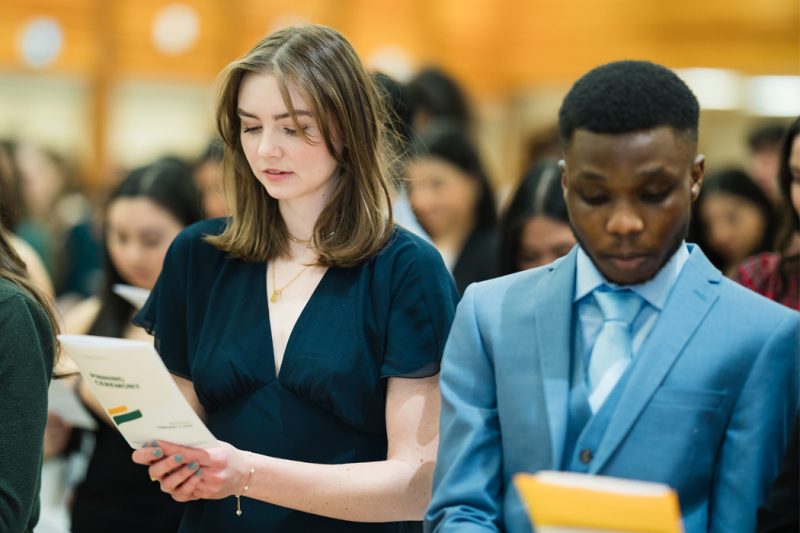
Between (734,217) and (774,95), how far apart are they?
598 cm

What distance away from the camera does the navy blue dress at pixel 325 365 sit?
2.32 meters

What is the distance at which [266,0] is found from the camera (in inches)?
469

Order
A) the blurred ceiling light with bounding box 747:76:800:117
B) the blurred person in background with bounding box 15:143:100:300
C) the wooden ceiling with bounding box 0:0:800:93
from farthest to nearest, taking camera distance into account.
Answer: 1. the wooden ceiling with bounding box 0:0:800:93
2. the blurred ceiling light with bounding box 747:76:800:117
3. the blurred person in background with bounding box 15:143:100:300

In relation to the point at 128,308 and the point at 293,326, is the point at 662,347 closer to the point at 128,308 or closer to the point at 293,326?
the point at 293,326

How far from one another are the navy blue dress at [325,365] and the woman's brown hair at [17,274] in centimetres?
32

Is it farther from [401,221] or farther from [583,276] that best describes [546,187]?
[583,276]

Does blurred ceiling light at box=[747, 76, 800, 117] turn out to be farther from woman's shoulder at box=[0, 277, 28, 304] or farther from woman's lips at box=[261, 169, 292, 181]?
woman's shoulder at box=[0, 277, 28, 304]

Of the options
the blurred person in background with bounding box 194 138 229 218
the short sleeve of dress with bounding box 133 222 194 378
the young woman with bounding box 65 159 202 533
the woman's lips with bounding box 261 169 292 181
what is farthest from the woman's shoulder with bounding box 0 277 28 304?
the blurred person in background with bounding box 194 138 229 218

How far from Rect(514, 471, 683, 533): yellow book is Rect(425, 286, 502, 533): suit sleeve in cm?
31

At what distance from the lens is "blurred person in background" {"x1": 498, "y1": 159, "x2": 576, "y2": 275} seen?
3.39 metres

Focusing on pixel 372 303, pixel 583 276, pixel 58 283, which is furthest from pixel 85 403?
pixel 58 283

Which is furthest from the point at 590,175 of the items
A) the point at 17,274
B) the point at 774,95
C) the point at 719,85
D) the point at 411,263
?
the point at 719,85

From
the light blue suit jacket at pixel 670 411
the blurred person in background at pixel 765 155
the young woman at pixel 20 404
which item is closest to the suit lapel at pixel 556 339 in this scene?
the light blue suit jacket at pixel 670 411

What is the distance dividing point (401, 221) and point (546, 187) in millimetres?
642
